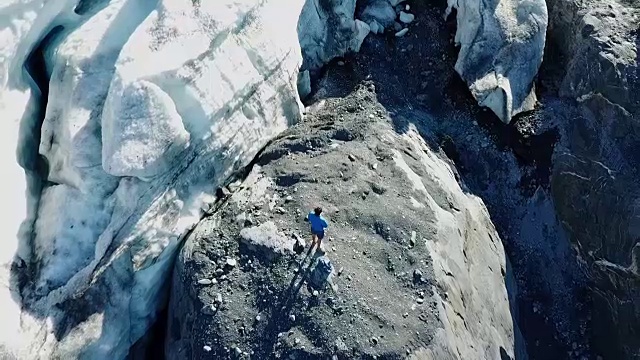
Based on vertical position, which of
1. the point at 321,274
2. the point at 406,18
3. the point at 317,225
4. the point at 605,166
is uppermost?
the point at 406,18

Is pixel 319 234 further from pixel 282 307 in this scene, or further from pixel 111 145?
pixel 111 145

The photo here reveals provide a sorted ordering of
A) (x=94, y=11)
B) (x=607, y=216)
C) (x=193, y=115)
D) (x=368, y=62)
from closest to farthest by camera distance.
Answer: (x=193, y=115)
(x=94, y=11)
(x=607, y=216)
(x=368, y=62)

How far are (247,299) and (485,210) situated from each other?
669cm

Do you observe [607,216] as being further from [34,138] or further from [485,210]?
[34,138]

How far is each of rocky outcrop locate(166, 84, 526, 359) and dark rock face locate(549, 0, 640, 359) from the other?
271 centimetres

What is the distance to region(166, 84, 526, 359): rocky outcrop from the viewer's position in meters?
10.0

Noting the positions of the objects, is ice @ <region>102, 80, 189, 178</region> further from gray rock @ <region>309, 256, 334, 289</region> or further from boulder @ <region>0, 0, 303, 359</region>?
gray rock @ <region>309, 256, 334, 289</region>

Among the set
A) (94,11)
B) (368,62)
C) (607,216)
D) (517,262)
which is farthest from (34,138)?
(607,216)

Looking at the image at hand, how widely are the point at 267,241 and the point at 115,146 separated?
11.0ft

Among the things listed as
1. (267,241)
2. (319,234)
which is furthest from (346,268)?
(267,241)

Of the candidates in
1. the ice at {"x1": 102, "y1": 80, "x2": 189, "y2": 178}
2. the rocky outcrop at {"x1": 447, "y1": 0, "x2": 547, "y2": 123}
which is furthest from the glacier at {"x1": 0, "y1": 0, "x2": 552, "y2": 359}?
the rocky outcrop at {"x1": 447, "y1": 0, "x2": 547, "y2": 123}

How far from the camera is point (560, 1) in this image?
15.5m

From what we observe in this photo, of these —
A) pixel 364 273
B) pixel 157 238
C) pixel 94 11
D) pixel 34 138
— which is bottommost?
pixel 364 273

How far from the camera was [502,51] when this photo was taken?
14.3 meters
